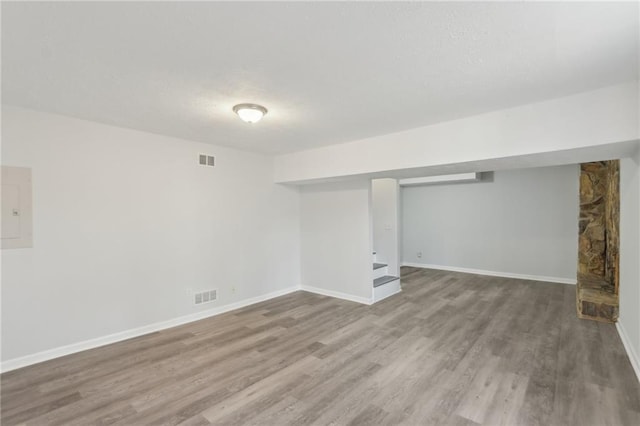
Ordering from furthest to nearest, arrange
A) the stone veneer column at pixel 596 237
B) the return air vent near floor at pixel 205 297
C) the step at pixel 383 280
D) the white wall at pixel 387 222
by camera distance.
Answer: the white wall at pixel 387 222 → the step at pixel 383 280 → the return air vent near floor at pixel 205 297 → the stone veneer column at pixel 596 237

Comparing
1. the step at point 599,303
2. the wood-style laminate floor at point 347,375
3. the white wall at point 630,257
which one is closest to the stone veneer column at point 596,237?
the step at point 599,303

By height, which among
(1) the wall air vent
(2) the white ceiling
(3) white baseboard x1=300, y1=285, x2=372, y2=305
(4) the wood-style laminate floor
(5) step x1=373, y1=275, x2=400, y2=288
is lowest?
(4) the wood-style laminate floor

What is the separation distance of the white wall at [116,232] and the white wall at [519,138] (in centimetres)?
207

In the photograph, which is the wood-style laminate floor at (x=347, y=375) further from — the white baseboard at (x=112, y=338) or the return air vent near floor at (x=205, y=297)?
the return air vent near floor at (x=205, y=297)

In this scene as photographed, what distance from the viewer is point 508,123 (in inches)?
113

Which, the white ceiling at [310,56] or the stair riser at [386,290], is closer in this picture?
the white ceiling at [310,56]

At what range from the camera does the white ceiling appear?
1.50 m

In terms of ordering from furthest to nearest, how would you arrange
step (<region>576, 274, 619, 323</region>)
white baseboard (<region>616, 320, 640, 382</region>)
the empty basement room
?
step (<region>576, 274, 619, 323</region>) < white baseboard (<region>616, 320, 640, 382</region>) < the empty basement room

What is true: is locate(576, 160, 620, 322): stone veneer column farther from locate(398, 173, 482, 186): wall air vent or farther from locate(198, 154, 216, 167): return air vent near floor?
locate(198, 154, 216, 167): return air vent near floor

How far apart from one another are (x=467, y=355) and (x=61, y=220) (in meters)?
4.52

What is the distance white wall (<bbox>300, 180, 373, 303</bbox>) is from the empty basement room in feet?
0.14

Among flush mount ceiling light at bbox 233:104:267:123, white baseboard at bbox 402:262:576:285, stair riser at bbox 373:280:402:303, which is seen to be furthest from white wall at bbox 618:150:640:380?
flush mount ceiling light at bbox 233:104:267:123

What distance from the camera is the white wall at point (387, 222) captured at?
230 inches

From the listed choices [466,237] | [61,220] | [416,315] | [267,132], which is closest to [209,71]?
[267,132]
